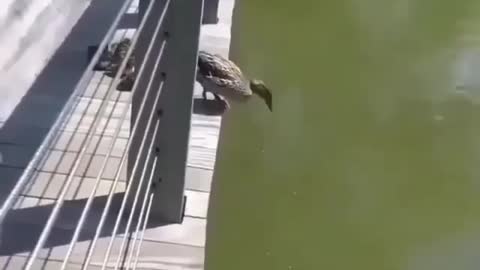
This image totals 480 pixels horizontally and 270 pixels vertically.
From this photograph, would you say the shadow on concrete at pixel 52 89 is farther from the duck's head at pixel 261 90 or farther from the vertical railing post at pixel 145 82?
Result: the duck's head at pixel 261 90

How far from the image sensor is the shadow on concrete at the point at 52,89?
1457mm

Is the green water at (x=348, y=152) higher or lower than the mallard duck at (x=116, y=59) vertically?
lower

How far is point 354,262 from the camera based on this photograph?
180 centimetres

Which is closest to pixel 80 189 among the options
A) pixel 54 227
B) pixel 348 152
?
pixel 54 227

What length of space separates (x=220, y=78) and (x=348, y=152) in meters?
0.52

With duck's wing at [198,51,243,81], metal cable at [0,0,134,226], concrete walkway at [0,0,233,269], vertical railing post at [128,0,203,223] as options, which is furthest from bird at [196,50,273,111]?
metal cable at [0,0,134,226]

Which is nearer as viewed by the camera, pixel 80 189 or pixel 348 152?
pixel 80 189

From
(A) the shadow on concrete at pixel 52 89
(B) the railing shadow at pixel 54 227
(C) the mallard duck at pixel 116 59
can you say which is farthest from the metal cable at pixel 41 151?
(C) the mallard duck at pixel 116 59

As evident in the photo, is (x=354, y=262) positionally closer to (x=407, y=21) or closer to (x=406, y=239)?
(x=406, y=239)

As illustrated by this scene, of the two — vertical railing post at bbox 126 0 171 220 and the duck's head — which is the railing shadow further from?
the duck's head

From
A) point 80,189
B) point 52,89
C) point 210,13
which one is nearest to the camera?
point 80,189

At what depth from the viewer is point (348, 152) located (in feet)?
7.04

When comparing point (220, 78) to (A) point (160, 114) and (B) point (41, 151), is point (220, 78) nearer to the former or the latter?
(A) point (160, 114)

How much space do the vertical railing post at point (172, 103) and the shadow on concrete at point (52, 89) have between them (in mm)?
257
